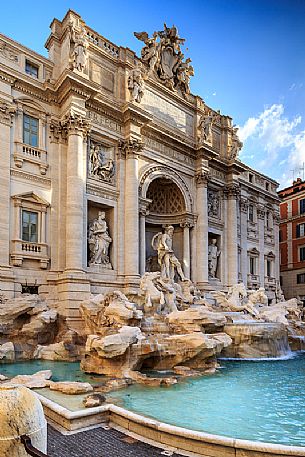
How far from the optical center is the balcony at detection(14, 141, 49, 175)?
16531 mm

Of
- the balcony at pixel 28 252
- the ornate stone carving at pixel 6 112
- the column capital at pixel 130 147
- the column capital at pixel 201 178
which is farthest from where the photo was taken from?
the column capital at pixel 201 178

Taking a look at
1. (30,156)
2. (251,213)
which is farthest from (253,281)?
(30,156)

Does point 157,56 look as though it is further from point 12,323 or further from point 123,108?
point 12,323

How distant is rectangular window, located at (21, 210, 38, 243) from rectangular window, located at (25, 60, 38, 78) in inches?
255

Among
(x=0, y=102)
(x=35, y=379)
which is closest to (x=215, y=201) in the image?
(x=0, y=102)

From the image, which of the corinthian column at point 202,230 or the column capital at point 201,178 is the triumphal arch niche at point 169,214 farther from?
the column capital at point 201,178

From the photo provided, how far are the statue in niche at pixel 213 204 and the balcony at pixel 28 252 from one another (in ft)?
39.4

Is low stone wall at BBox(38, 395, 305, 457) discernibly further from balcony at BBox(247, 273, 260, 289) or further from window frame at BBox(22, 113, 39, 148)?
balcony at BBox(247, 273, 260, 289)

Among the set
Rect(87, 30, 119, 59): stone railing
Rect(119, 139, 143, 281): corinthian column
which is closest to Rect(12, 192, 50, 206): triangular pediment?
Rect(119, 139, 143, 281): corinthian column

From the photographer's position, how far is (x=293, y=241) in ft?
120

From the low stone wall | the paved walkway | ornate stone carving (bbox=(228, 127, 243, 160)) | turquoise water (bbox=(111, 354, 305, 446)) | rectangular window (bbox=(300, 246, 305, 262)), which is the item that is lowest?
turquoise water (bbox=(111, 354, 305, 446))

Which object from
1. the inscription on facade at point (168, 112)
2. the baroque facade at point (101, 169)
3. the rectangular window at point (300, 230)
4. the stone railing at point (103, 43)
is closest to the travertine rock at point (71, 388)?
the baroque facade at point (101, 169)

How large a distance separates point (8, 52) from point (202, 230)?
45.4 feet

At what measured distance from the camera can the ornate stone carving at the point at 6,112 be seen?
16141 mm
